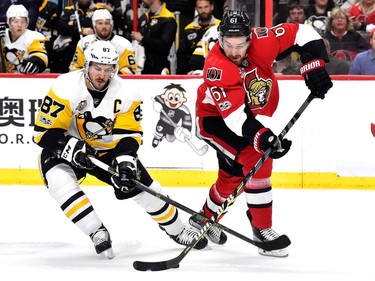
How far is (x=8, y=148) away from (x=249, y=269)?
2713 mm

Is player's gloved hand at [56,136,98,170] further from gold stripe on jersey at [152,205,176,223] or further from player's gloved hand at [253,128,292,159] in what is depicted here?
player's gloved hand at [253,128,292,159]

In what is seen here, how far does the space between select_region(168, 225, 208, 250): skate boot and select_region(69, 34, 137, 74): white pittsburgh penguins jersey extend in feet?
7.61

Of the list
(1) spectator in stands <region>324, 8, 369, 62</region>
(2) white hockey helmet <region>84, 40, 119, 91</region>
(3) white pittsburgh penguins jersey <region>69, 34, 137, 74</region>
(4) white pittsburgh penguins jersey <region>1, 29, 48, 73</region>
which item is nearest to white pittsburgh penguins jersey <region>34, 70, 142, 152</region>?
(2) white hockey helmet <region>84, 40, 119, 91</region>

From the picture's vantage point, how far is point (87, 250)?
205 inches

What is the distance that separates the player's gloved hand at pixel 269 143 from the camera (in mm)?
4656

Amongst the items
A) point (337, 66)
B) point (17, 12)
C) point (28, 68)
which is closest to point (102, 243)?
point (28, 68)

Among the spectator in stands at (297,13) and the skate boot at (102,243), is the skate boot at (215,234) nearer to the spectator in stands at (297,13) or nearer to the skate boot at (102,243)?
the skate boot at (102,243)

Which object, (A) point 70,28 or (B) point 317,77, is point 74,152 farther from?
(A) point 70,28

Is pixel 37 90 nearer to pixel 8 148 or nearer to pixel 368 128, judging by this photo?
pixel 8 148

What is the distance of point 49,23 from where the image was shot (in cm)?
788

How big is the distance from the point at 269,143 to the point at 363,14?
2842 millimetres

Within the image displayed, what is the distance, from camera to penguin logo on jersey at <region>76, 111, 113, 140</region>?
507 centimetres

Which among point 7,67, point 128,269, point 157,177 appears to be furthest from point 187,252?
point 7,67

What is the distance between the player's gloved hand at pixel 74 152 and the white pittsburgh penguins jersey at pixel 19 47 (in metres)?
2.72
